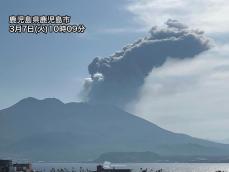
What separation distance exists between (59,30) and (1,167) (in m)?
101

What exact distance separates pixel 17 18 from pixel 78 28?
12.9m

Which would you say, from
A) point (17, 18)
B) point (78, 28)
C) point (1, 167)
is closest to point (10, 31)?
point (17, 18)

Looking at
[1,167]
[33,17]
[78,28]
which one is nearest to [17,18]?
[33,17]

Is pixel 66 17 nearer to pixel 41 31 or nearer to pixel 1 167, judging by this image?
pixel 41 31

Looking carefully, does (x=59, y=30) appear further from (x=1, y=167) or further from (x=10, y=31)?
(x=1, y=167)

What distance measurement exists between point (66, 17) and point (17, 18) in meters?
9.74

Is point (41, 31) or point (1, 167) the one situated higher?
point (41, 31)

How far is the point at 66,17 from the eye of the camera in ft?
362

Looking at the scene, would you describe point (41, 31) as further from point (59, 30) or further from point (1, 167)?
point (1, 167)

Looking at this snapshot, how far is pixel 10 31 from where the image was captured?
10800 centimetres

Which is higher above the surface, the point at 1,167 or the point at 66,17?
the point at 66,17

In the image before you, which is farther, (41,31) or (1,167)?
(1,167)

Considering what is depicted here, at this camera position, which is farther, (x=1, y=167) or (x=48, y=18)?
(x=1, y=167)

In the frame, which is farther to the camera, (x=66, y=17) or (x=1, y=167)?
(x=1, y=167)
